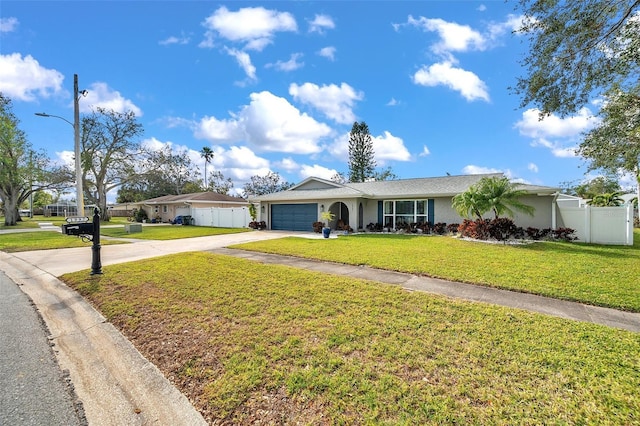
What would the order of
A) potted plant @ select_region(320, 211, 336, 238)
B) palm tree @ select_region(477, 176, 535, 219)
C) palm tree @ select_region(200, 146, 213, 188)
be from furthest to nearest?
palm tree @ select_region(200, 146, 213, 188), potted plant @ select_region(320, 211, 336, 238), palm tree @ select_region(477, 176, 535, 219)

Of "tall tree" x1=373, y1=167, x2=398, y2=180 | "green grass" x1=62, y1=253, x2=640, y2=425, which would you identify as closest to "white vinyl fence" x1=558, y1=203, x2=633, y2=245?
"green grass" x1=62, y1=253, x2=640, y2=425

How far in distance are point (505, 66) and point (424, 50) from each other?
598 centimetres

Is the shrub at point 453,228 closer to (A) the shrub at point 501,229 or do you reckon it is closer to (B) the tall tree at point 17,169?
(A) the shrub at point 501,229

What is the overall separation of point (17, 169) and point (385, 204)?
1336 inches

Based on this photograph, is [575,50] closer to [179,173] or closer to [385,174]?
[385,174]

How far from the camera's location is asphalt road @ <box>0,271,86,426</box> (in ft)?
8.21

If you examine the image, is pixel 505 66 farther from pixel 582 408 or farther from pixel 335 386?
pixel 335 386

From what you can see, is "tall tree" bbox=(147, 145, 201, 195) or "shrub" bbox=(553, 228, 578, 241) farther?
"tall tree" bbox=(147, 145, 201, 195)

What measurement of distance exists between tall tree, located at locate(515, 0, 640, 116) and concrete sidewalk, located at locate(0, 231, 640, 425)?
4891 millimetres

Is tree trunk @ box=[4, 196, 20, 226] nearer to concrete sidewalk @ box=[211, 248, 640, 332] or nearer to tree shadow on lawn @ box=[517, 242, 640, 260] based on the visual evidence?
concrete sidewalk @ box=[211, 248, 640, 332]

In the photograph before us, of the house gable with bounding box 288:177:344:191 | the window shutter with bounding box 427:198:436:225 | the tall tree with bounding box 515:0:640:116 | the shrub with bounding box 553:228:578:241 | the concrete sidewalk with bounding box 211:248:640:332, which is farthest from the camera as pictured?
the house gable with bounding box 288:177:344:191

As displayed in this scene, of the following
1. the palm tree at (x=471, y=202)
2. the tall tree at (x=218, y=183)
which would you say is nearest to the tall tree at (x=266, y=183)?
the tall tree at (x=218, y=183)

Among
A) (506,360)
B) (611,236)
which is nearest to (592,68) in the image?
(506,360)

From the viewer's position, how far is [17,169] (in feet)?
89.8
